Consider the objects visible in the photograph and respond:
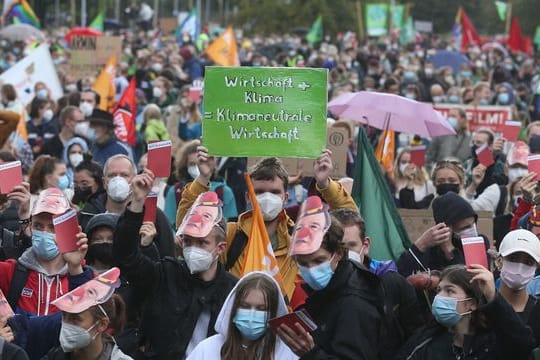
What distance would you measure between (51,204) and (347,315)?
1.70 meters

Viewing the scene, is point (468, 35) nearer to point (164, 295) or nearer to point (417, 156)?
point (417, 156)

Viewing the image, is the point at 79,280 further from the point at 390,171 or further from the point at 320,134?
the point at 390,171

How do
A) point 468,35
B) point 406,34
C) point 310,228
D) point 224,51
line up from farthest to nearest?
point 406,34 < point 468,35 < point 224,51 < point 310,228

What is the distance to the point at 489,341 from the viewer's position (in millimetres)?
5449

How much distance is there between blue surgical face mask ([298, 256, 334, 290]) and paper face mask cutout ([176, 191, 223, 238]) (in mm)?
623

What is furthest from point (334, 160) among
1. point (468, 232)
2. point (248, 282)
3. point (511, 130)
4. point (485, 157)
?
point (248, 282)

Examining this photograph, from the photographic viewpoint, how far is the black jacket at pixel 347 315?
18.1 feet

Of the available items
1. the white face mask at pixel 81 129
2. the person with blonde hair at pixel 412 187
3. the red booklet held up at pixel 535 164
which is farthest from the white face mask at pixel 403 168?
the red booklet held up at pixel 535 164

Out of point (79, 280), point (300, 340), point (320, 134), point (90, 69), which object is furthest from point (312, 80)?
point (90, 69)

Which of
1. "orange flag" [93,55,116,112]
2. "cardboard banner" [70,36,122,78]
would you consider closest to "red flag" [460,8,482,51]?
"cardboard banner" [70,36,122,78]

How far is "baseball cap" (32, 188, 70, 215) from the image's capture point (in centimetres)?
644

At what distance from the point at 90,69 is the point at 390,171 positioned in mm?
10034

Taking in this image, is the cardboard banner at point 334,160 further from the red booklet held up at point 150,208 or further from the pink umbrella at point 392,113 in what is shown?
the red booklet held up at point 150,208

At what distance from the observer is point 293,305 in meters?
6.47
